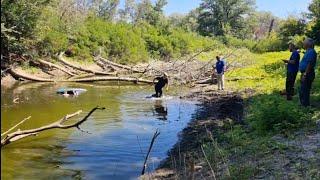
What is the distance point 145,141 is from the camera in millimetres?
12383

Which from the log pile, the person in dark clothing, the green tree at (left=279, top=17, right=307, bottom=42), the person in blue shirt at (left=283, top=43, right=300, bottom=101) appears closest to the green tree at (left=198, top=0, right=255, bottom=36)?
the green tree at (left=279, top=17, right=307, bottom=42)

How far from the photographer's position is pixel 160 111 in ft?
57.9

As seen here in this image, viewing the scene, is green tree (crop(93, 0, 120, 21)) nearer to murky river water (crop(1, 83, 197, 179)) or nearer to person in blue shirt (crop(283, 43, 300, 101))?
murky river water (crop(1, 83, 197, 179))

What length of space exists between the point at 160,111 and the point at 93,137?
5235 millimetres

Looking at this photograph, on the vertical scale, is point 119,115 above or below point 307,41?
below

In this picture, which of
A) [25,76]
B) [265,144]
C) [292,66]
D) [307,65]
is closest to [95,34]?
[25,76]

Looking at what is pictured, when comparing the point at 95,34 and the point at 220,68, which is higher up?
the point at 95,34

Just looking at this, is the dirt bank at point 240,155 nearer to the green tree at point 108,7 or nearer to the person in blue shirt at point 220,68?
the person in blue shirt at point 220,68

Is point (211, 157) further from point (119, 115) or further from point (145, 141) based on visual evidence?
point (119, 115)

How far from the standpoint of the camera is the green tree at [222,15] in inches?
3548

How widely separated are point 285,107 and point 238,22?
277 feet

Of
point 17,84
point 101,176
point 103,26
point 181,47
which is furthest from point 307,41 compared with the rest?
point 181,47

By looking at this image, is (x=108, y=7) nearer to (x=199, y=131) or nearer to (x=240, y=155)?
(x=199, y=131)

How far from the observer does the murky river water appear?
9.59 meters
